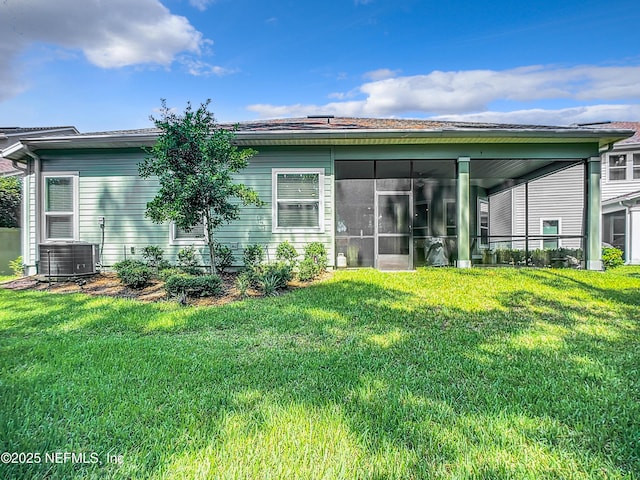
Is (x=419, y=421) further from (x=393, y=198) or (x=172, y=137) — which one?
(x=393, y=198)

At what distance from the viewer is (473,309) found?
497 centimetres

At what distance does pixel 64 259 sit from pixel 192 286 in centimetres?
342

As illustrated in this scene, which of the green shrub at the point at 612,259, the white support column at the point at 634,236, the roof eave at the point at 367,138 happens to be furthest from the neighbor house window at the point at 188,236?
the white support column at the point at 634,236

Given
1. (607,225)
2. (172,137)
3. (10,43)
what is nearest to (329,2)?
(172,137)

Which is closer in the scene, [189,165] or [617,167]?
[189,165]

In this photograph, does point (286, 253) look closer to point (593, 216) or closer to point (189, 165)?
point (189, 165)

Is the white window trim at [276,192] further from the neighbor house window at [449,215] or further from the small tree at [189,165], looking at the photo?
the neighbor house window at [449,215]

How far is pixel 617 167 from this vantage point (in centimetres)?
1478

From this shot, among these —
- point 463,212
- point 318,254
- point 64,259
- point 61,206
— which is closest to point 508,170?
A: point 463,212

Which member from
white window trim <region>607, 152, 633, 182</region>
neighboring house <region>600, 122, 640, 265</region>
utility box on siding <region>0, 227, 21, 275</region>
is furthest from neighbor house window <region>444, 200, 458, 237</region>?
utility box on siding <region>0, 227, 21, 275</region>

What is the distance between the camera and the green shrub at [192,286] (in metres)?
5.79

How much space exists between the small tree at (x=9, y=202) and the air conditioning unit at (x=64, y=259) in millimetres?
6541

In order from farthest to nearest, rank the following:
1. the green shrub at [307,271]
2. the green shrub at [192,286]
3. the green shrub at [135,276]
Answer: the green shrub at [307,271]
the green shrub at [135,276]
the green shrub at [192,286]

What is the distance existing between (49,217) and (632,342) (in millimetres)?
11329
